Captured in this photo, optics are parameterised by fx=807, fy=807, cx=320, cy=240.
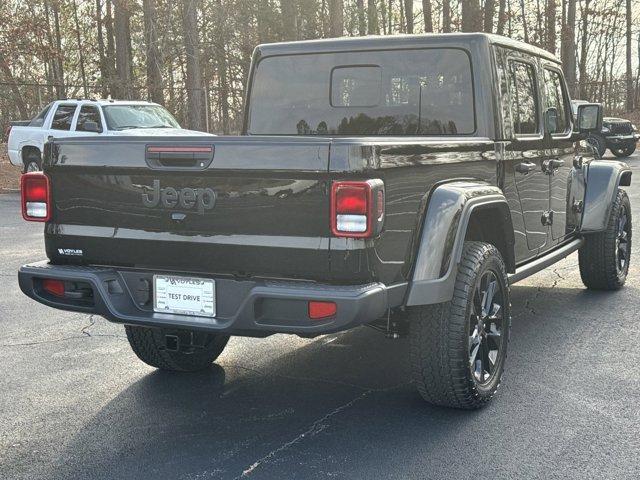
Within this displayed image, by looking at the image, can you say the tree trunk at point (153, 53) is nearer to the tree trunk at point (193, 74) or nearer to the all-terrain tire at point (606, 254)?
the tree trunk at point (193, 74)

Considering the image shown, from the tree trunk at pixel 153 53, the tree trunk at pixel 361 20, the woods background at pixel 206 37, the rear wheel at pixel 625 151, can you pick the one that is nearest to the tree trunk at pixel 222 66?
the woods background at pixel 206 37

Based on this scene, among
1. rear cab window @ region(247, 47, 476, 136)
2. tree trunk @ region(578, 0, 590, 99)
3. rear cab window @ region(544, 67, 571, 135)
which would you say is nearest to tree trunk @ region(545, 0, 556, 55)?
tree trunk @ region(578, 0, 590, 99)

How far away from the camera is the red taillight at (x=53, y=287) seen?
160 inches

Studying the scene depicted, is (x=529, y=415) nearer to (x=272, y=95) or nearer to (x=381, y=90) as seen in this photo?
(x=381, y=90)

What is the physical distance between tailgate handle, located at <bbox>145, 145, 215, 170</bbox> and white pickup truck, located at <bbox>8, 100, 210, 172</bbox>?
1152 cm

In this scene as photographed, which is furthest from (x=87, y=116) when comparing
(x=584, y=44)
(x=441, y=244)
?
(x=584, y=44)

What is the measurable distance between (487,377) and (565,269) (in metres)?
4.19

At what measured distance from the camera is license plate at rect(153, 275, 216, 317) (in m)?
3.72

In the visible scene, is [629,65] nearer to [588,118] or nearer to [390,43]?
[588,118]

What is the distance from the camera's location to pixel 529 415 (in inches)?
161

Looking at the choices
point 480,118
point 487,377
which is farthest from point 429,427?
point 480,118

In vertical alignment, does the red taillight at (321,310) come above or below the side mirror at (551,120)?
below

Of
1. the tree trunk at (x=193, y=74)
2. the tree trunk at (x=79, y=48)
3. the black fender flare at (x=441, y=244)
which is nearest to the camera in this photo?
the black fender flare at (x=441, y=244)

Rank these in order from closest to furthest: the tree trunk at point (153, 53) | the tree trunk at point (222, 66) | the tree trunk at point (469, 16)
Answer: the tree trunk at point (153, 53) → the tree trunk at point (469, 16) → the tree trunk at point (222, 66)
